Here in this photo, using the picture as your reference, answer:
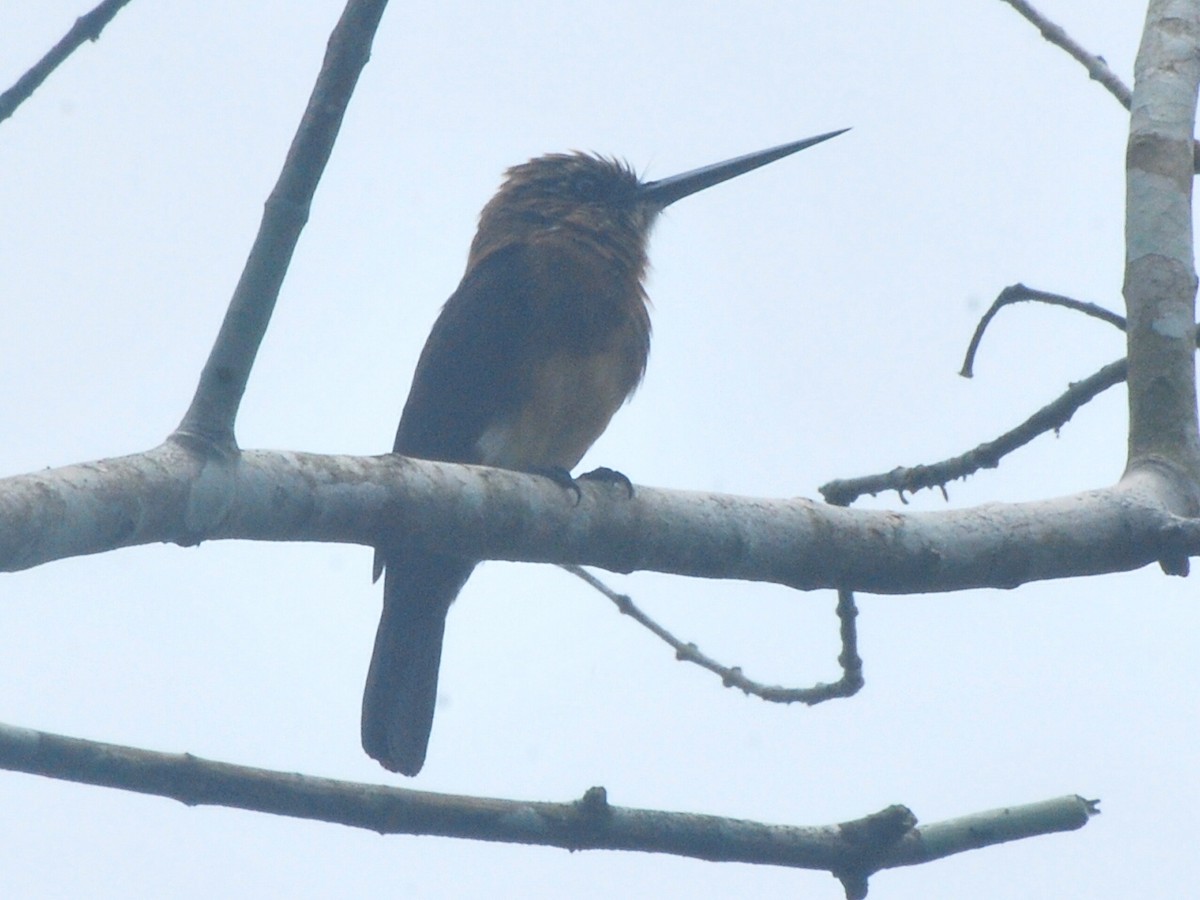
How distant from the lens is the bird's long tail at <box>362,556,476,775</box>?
14.7 feet

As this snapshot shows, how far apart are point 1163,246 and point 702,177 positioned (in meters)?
2.70

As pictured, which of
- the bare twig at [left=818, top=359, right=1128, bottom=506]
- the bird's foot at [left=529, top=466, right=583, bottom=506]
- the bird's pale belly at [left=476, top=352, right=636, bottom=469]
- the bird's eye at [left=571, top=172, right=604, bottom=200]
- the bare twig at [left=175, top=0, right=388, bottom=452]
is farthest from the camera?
the bird's eye at [left=571, top=172, right=604, bottom=200]

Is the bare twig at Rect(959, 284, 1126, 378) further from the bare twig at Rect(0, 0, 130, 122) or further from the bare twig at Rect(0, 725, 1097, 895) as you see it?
the bare twig at Rect(0, 0, 130, 122)

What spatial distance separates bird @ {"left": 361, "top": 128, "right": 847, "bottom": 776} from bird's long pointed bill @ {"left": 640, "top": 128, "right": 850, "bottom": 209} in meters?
0.66

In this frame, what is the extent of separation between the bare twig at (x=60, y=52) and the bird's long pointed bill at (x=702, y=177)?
138 inches

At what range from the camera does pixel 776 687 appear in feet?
11.6

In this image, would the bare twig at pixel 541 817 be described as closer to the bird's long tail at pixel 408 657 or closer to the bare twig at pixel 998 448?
the bare twig at pixel 998 448

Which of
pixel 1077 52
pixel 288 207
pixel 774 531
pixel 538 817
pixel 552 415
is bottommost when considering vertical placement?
pixel 538 817

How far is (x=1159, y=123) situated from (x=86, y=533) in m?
2.49

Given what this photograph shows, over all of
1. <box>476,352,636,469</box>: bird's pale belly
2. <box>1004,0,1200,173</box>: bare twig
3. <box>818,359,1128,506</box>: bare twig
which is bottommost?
<box>818,359,1128,506</box>: bare twig

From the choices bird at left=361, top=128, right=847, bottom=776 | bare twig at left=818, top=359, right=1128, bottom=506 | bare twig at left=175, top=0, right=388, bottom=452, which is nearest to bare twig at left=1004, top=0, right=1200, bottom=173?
bare twig at left=818, top=359, right=1128, bottom=506

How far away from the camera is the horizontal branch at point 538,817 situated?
2111 millimetres

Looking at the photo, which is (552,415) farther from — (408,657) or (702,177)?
(702,177)

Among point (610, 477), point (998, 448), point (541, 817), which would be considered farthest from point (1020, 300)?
point (541, 817)
